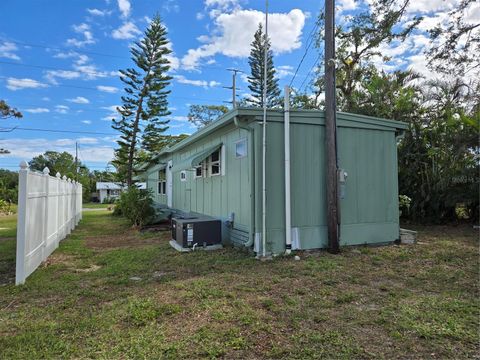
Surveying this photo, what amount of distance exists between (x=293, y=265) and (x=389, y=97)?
9.25m

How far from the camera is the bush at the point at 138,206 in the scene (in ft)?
36.4

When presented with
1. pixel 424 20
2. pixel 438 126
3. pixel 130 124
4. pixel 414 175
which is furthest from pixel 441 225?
pixel 130 124

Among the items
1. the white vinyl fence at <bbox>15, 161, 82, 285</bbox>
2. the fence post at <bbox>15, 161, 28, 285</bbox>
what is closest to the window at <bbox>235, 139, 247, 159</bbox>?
the white vinyl fence at <bbox>15, 161, 82, 285</bbox>

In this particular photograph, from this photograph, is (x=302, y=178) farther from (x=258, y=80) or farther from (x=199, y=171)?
(x=258, y=80)

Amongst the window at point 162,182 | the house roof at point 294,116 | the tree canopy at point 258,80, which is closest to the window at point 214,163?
the house roof at point 294,116

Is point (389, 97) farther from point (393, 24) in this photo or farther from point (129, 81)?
point (129, 81)

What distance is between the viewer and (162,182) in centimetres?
1566

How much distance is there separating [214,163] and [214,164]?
39 millimetres

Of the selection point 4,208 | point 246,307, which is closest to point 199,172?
point 246,307

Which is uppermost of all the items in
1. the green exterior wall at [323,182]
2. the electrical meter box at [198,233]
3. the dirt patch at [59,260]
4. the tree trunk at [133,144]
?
the tree trunk at [133,144]

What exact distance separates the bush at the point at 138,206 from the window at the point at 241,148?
5.30m

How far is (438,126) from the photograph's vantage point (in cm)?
1092

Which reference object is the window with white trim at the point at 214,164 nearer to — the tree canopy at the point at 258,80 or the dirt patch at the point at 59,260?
the dirt patch at the point at 59,260

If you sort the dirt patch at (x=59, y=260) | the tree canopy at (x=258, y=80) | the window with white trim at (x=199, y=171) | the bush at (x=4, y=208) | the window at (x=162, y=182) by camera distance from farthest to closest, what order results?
1. the tree canopy at (x=258, y=80)
2. the bush at (x=4, y=208)
3. the window at (x=162, y=182)
4. the window with white trim at (x=199, y=171)
5. the dirt patch at (x=59, y=260)
